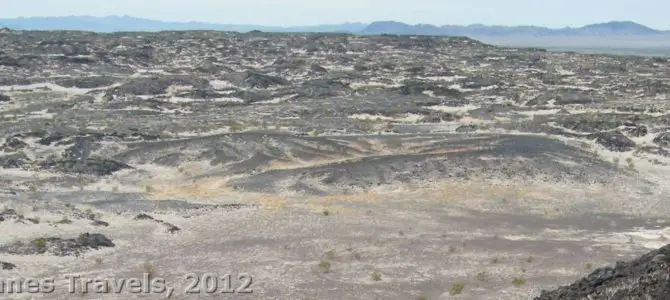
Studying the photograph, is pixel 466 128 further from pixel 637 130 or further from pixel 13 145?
pixel 13 145

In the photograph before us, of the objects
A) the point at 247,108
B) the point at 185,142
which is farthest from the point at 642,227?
the point at 247,108

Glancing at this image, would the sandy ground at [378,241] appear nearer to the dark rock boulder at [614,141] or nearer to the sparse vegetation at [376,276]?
the sparse vegetation at [376,276]

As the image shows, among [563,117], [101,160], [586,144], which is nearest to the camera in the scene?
[101,160]

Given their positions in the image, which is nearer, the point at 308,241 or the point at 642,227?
the point at 308,241

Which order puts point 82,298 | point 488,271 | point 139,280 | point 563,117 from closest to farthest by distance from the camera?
point 82,298 < point 139,280 < point 488,271 < point 563,117

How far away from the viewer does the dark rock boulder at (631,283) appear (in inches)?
504

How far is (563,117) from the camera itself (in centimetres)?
5734

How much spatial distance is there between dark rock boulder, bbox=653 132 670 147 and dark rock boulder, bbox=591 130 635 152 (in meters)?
1.85

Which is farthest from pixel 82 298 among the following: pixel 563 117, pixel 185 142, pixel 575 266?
pixel 563 117

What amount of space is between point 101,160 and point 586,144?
101 feet

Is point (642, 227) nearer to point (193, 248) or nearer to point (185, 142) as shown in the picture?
point (193, 248)

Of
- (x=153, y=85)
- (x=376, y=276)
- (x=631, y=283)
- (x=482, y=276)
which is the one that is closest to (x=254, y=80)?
(x=153, y=85)

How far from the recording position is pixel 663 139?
1865 inches

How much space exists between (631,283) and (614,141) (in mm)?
35469
